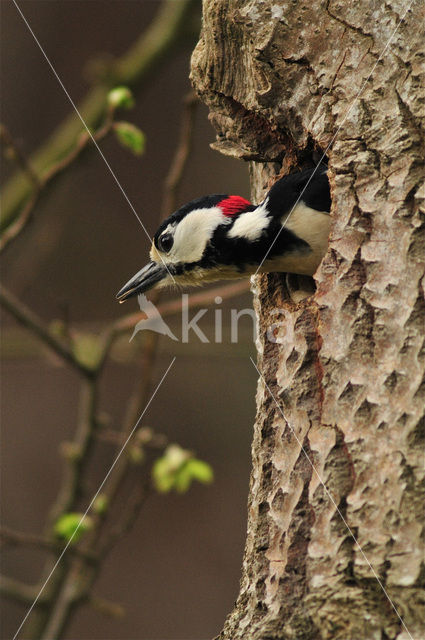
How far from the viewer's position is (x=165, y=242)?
2.84 m

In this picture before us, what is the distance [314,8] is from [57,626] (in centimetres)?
252

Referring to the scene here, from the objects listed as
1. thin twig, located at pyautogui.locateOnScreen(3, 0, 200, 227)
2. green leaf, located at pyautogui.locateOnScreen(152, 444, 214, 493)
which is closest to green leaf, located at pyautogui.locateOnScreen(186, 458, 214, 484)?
green leaf, located at pyautogui.locateOnScreen(152, 444, 214, 493)

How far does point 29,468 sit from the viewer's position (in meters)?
5.47

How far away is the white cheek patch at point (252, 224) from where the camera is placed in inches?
104

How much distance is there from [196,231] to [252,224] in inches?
8.8

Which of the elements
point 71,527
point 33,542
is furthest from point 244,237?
point 33,542

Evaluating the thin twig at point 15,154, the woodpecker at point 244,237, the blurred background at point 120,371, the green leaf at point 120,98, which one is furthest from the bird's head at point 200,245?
the blurred background at point 120,371

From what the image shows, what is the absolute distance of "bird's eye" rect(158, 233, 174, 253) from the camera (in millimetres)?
2820

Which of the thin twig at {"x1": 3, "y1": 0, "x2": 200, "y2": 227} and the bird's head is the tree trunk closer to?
the bird's head

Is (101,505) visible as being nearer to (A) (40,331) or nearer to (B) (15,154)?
(A) (40,331)

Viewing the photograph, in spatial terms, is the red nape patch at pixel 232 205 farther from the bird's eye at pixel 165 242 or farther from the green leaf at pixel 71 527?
the green leaf at pixel 71 527

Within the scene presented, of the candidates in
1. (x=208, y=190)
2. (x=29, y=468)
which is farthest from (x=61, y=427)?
(x=208, y=190)

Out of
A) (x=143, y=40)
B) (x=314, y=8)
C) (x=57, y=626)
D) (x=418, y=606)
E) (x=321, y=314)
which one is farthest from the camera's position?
(x=143, y=40)

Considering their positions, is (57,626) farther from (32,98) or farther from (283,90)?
(32,98)
